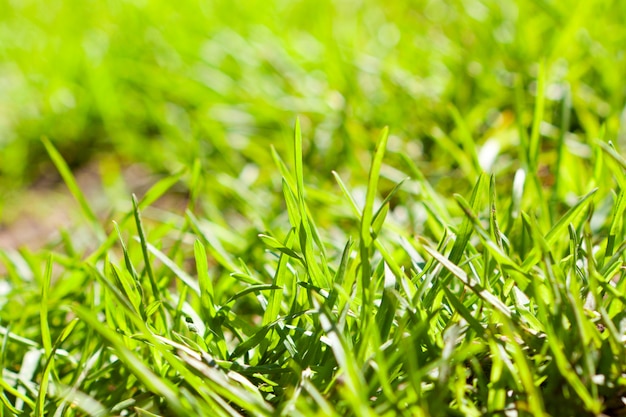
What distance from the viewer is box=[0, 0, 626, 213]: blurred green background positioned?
145cm

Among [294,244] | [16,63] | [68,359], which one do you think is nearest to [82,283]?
[68,359]

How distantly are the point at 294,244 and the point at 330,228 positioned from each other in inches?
15.3

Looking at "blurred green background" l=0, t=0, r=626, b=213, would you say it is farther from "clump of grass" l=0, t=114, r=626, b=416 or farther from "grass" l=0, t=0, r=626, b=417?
"clump of grass" l=0, t=114, r=626, b=416

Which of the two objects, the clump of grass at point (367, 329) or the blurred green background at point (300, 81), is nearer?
the clump of grass at point (367, 329)

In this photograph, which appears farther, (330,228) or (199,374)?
(330,228)

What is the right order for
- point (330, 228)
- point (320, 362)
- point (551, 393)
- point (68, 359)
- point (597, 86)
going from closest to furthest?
point (551, 393) < point (320, 362) < point (68, 359) < point (330, 228) < point (597, 86)

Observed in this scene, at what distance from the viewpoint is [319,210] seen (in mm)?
1254

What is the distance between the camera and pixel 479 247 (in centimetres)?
96

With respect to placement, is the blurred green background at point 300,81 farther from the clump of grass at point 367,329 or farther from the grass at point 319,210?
the clump of grass at point 367,329

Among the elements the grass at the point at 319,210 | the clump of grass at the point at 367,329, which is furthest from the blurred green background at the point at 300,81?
the clump of grass at the point at 367,329

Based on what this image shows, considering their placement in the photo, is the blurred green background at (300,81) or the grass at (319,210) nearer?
the grass at (319,210)

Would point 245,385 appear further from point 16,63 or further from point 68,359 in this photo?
point 16,63

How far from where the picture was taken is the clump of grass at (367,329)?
63 cm

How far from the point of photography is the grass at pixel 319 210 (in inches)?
26.1
